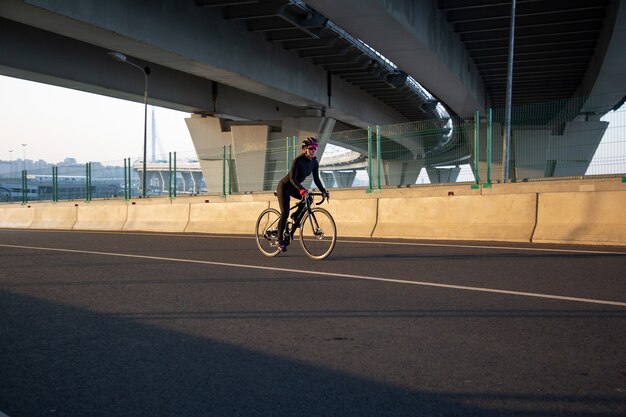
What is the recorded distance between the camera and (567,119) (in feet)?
A: 57.8

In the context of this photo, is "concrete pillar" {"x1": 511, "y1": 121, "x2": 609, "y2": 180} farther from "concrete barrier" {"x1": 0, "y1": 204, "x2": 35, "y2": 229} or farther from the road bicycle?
"concrete barrier" {"x1": 0, "y1": 204, "x2": 35, "y2": 229}

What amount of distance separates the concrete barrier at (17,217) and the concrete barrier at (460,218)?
18.4 meters

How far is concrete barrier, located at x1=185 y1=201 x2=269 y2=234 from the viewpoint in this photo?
16812 mm

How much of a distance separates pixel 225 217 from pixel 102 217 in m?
6.75

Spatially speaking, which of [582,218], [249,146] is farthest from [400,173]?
[582,218]

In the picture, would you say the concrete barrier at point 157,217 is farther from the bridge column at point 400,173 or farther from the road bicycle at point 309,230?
the road bicycle at point 309,230

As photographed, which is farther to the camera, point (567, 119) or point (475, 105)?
point (475, 105)

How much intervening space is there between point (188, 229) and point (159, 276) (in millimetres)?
10581

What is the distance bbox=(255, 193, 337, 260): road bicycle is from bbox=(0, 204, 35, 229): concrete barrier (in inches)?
771

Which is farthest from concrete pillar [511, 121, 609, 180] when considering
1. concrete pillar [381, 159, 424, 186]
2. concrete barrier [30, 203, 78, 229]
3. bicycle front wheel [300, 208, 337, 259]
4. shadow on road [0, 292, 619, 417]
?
concrete barrier [30, 203, 78, 229]

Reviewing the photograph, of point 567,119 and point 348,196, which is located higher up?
point 567,119

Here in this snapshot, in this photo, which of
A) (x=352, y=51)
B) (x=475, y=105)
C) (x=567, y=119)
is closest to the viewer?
(x=567, y=119)

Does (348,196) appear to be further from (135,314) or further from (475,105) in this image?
(475,105)

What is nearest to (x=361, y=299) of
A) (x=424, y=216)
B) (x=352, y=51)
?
(x=424, y=216)
